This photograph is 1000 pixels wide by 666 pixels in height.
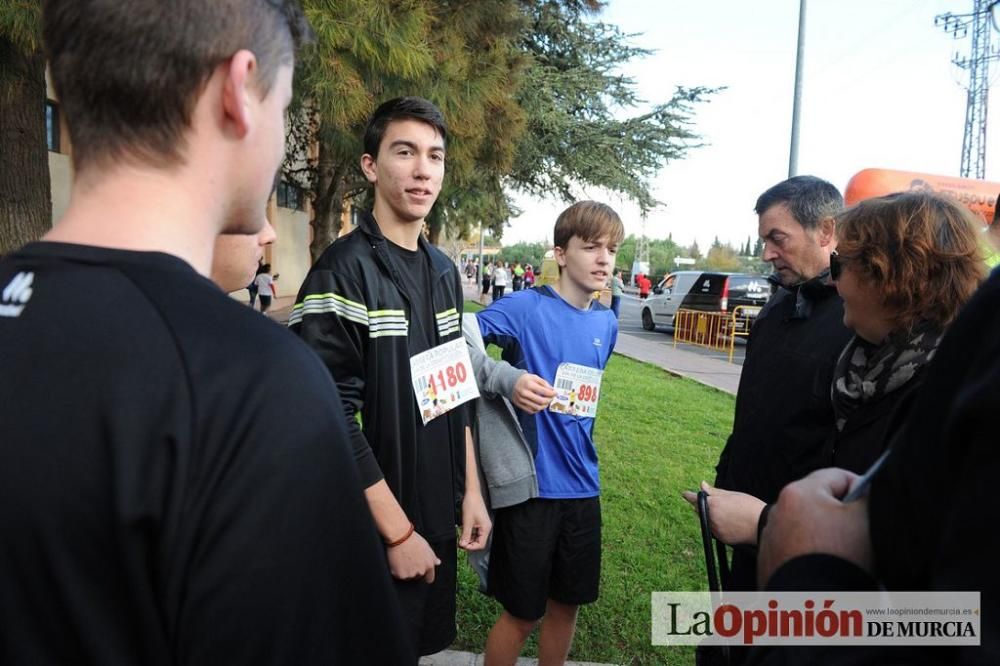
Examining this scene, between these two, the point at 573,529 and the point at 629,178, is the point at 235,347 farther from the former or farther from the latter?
the point at 629,178

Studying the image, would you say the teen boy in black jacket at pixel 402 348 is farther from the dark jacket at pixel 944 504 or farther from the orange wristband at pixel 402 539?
the dark jacket at pixel 944 504

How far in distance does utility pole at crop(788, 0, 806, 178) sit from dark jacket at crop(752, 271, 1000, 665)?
12106 mm

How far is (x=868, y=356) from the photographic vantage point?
1.92 meters

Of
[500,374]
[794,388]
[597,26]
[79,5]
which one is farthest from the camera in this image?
[597,26]

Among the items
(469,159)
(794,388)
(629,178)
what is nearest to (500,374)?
(794,388)

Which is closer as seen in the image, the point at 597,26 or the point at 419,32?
the point at 419,32

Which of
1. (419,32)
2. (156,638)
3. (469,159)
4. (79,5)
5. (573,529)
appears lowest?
(573,529)

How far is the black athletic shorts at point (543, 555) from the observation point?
2516 millimetres

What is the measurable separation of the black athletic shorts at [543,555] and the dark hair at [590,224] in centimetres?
113

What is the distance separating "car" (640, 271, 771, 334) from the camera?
17.4 m

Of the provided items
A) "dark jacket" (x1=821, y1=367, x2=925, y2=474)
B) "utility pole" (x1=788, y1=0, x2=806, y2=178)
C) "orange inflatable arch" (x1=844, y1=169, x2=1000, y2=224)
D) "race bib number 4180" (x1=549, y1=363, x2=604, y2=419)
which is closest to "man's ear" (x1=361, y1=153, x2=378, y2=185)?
"race bib number 4180" (x1=549, y1=363, x2=604, y2=419)

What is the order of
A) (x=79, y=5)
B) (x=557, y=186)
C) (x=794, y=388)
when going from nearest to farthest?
(x=79, y=5), (x=794, y=388), (x=557, y=186)

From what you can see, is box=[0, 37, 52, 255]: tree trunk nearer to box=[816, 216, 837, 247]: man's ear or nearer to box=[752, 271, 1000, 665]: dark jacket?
box=[816, 216, 837, 247]: man's ear

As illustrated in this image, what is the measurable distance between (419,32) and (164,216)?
4.38m
